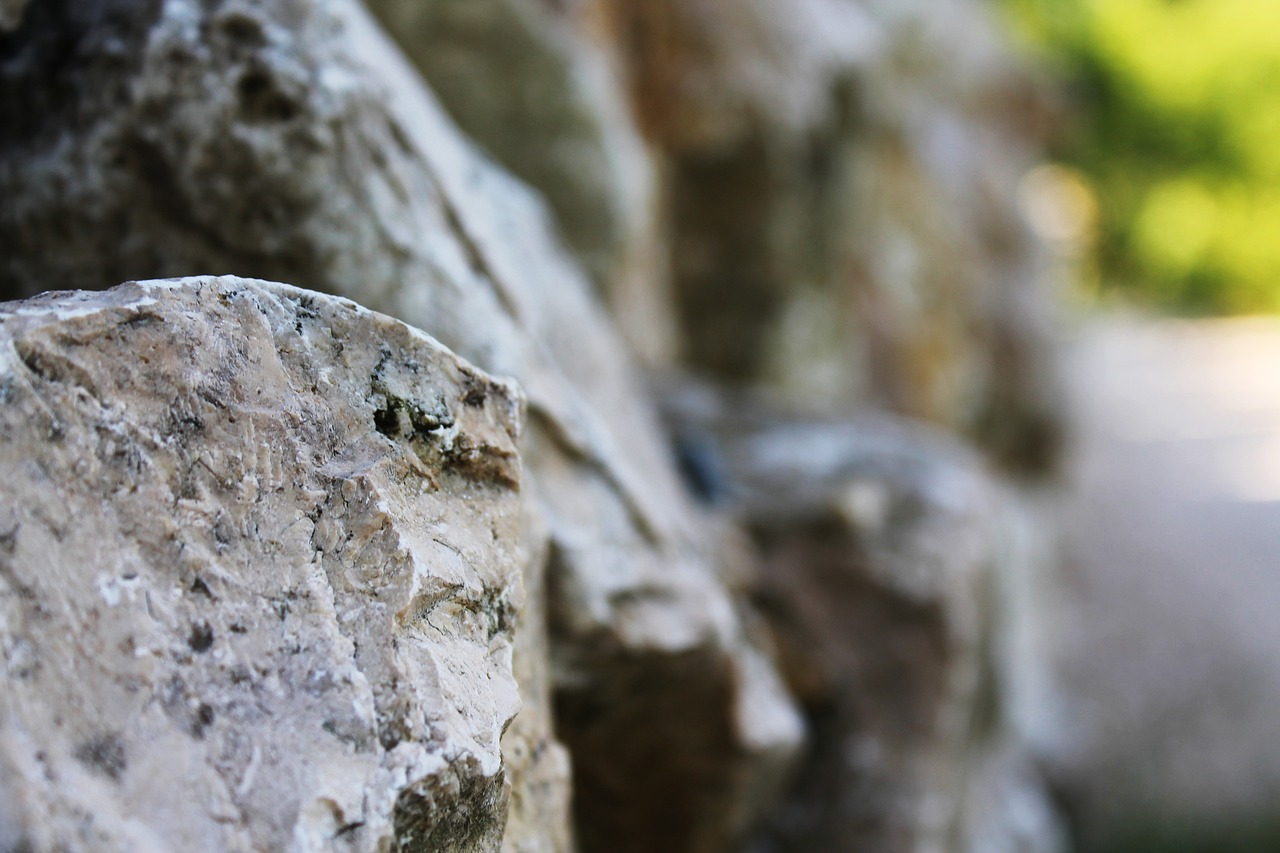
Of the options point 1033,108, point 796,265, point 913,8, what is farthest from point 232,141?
point 1033,108

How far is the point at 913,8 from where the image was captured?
6.14m

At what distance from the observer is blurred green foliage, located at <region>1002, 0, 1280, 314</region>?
10336 mm

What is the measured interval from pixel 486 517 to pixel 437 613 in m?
0.13

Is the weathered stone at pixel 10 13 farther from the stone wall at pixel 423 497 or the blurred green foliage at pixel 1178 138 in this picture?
the blurred green foliage at pixel 1178 138

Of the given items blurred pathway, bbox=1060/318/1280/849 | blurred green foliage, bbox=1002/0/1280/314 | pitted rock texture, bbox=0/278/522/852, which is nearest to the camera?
pitted rock texture, bbox=0/278/522/852

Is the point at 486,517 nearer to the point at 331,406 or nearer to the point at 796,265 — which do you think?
the point at 331,406

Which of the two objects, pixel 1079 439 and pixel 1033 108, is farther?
pixel 1033 108

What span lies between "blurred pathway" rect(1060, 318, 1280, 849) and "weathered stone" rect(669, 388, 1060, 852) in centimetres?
268

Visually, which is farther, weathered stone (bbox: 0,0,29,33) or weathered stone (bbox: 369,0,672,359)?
weathered stone (bbox: 369,0,672,359)

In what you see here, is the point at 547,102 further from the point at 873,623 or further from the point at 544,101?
the point at 873,623

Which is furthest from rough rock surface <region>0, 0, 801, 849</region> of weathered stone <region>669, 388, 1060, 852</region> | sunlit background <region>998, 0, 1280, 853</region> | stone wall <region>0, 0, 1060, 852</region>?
sunlit background <region>998, 0, 1280, 853</region>

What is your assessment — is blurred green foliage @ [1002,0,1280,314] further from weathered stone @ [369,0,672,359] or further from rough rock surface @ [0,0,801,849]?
rough rock surface @ [0,0,801,849]

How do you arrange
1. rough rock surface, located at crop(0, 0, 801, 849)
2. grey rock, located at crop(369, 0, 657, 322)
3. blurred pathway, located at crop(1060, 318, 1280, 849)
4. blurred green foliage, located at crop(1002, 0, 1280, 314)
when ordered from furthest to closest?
blurred green foliage, located at crop(1002, 0, 1280, 314), blurred pathway, located at crop(1060, 318, 1280, 849), grey rock, located at crop(369, 0, 657, 322), rough rock surface, located at crop(0, 0, 801, 849)

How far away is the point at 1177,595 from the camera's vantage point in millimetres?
5691
